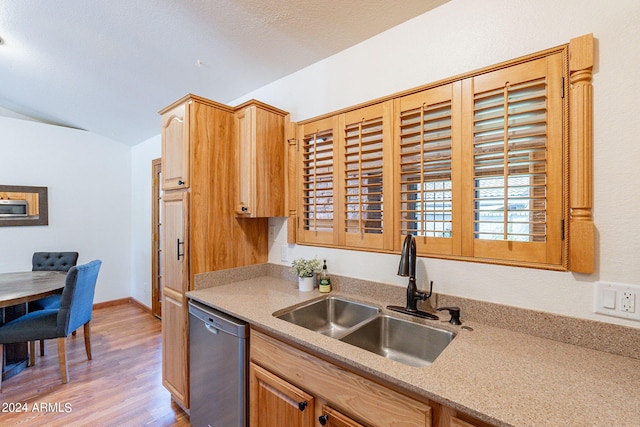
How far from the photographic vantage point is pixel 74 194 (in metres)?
3.91

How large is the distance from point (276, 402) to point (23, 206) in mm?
4290

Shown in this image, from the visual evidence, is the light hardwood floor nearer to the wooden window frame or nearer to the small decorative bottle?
the small decorative bottle

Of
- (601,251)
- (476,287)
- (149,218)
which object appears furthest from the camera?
(149,218)

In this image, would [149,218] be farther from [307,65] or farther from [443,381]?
[443,381]

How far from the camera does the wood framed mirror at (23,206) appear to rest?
344 cm

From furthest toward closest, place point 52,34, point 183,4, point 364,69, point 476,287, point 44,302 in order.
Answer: point 44,302 < point 52,34 < point 364,69 < point 183,4 < point 476,287

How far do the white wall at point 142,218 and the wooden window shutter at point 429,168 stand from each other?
3452mm

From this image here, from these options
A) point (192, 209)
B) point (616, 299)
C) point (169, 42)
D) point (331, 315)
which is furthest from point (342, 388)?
point (169, 42)

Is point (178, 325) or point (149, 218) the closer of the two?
point (178, 325)

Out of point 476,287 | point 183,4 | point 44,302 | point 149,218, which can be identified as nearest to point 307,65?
point 183,4

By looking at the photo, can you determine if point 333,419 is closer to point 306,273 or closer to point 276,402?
Answer: point 276,402

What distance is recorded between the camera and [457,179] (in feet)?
4.46

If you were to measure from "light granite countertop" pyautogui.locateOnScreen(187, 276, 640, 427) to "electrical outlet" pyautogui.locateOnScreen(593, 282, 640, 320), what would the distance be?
0.15 m

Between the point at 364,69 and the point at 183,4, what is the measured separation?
3.54 feet
